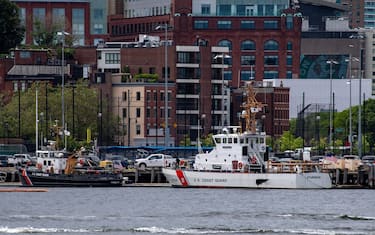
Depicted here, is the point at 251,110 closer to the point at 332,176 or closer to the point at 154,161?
the point at 332,176

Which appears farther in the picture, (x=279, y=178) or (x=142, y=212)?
(x=279, y=178)

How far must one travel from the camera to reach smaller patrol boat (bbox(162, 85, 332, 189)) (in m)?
165

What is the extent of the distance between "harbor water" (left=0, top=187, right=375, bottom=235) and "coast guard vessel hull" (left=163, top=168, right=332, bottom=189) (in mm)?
1849

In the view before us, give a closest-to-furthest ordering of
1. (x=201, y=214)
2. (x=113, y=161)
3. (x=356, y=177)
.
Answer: (x=201, y=214) → (x=356, y=177) → (x=113, y=161)

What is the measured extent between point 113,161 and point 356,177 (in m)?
26.5

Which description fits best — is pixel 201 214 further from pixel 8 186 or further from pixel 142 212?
pixel 8 186

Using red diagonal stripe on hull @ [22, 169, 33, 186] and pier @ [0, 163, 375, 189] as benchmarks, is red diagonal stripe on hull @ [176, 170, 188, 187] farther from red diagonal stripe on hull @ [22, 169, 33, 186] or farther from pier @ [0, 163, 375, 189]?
red diagonal stripe on hull @ [22, 169, 33, 186]

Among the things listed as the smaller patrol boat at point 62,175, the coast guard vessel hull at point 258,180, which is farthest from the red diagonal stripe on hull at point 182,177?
the smaller patrol boat at point 62,175

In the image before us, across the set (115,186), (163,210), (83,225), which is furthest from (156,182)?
(83,225)

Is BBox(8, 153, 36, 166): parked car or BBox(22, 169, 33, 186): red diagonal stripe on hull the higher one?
BBox(8, 153, 36, 166): parked car

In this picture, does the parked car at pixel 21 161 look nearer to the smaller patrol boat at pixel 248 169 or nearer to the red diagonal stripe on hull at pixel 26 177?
the red diagonal stripe on hull at pixel 26 177

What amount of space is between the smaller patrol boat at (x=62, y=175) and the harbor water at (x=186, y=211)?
2.01 meters

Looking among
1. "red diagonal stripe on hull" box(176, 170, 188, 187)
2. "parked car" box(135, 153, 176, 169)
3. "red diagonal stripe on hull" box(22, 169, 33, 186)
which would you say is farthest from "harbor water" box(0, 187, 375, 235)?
"parked car" box(135, 153, 176, 169)

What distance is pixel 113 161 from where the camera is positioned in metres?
192
